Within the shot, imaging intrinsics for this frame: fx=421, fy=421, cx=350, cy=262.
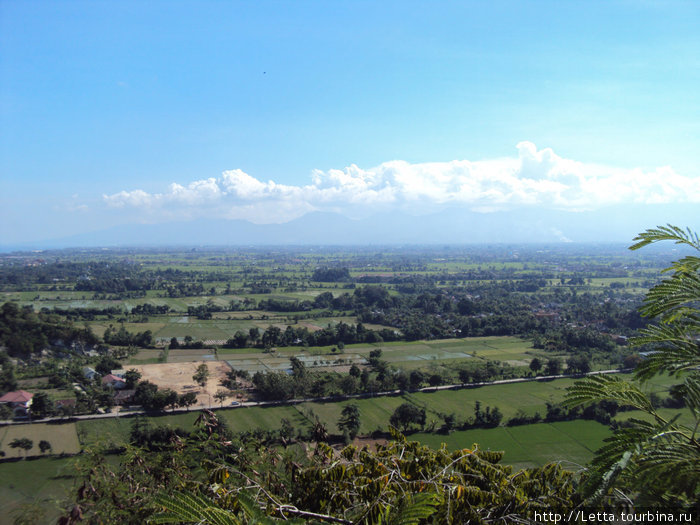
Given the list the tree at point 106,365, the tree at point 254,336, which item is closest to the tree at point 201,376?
the tree at point 106,365

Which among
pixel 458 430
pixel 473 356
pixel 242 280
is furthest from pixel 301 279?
pixel 458 430

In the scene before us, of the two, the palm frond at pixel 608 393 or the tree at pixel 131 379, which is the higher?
the palm frond at pixel 608 393

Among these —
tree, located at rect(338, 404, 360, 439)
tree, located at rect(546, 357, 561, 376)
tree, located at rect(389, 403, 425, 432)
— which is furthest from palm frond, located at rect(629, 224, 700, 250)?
tree, located at rect(546, 357, 561, 376)

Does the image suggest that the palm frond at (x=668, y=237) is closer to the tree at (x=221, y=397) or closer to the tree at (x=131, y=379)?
the tree at (x=221, y=397)

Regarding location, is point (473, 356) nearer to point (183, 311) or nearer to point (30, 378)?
point (30, 378)

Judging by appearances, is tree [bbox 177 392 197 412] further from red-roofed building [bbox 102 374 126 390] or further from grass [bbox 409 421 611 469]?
grass [bbox 409 421 611 469]

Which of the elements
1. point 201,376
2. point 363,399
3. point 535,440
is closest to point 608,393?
point 535,440

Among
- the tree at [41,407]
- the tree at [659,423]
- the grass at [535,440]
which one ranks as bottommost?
the grass at [535,440]
